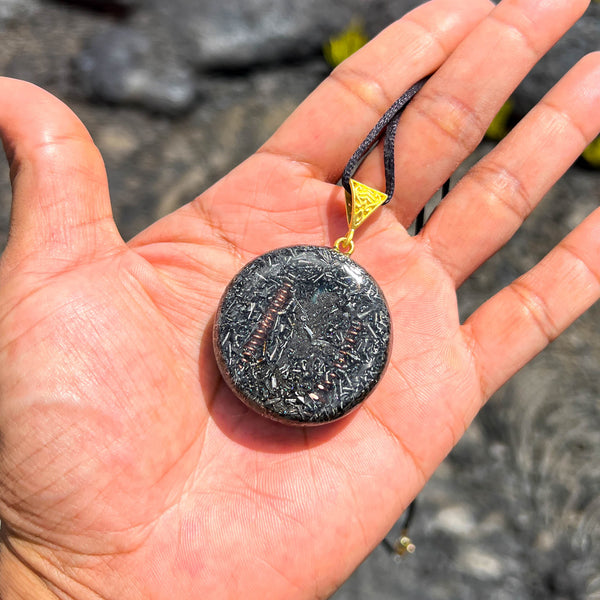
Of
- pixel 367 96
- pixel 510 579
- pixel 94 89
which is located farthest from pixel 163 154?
pixel 510 579

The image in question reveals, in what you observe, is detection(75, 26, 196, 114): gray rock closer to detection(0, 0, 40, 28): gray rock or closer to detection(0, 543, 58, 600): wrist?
detection(0, 0, 40, 28): gray rock

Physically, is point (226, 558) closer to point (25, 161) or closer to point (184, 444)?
point (184, 444)

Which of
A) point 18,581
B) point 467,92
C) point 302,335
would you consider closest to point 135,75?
point 467,92

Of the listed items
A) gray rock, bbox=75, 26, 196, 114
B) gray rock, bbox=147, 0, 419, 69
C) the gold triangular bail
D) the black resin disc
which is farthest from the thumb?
gray rock, bbox=147, 0, 419, 69

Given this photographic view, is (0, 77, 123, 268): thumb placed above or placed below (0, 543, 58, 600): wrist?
above

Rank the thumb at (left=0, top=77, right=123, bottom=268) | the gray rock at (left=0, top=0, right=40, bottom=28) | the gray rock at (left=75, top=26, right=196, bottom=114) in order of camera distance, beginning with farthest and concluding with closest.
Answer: the gray rock at (left=0, top=0, right=40, bottom=28)
the gray rock at (left=75, top=26, right=196, bottom=114)
the thumb at (left=0, top=77, right=123, bottom=268)

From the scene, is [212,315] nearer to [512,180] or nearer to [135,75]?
[512,180]

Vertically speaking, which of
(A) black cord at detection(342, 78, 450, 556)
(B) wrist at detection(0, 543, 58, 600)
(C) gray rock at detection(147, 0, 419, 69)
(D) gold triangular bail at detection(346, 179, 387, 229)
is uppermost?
(A) black cord at detection(342, 78, 450, 556)
